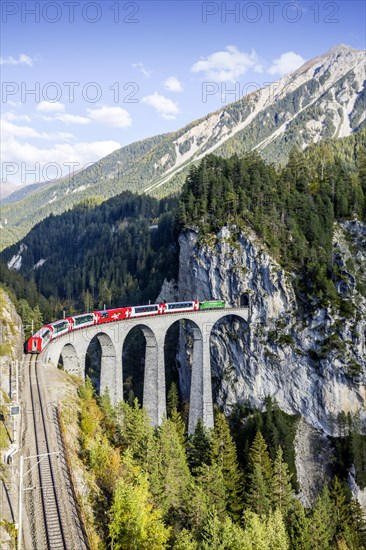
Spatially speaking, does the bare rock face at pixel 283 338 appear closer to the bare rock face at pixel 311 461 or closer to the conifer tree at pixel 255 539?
the bare rock face at pixel 311 461

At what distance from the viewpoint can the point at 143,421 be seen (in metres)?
40.7

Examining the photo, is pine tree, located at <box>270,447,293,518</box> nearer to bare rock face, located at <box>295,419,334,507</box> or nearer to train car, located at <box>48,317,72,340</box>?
bare rock face, located at <box>295,419,334,507</box>

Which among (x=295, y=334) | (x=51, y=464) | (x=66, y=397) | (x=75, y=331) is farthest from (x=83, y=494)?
(x=295, y=334)

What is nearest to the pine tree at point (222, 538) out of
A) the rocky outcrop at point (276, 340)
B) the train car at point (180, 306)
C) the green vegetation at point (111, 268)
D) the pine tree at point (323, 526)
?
the pine tree at point (323, 526)

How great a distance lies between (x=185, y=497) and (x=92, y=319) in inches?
976

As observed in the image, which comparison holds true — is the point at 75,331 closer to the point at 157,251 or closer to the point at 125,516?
the point at 125,516

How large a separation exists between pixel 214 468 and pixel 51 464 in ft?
71.5

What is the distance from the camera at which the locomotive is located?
45250 mm

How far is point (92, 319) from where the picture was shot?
55281 millimetres

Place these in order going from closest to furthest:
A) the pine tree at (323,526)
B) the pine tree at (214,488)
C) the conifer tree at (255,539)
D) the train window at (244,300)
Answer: the conifer tree at (255,539)
the pine tree at (323,526)
the pine tree at (214,488)
the train window at (244,300)

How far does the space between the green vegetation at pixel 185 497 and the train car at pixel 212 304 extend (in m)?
17.2

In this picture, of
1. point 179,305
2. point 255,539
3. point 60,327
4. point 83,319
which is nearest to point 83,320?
point 83,319

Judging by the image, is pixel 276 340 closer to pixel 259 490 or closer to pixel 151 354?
pixel 151 354

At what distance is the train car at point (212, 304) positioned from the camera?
68625 mm
